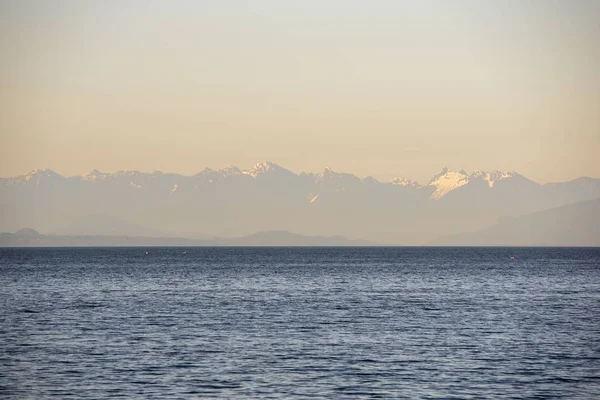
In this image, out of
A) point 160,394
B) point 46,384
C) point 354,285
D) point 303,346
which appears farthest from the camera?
point 354,285

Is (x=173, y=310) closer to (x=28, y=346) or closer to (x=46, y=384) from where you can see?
(x=28, y=346)

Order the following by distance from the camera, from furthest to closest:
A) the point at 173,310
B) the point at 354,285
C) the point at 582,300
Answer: the point at 354,285, the point at 582,300, the point at 173,310

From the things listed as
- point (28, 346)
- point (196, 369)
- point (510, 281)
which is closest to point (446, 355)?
point (196, 369)

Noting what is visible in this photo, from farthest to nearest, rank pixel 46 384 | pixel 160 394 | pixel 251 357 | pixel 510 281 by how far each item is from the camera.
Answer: pixel 510 281, pixel 251 357, pixel 46 384, pixel 160 394

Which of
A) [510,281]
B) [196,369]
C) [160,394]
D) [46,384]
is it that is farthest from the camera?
[510,281]

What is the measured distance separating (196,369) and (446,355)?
14845 mm

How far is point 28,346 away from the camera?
53.2 metres

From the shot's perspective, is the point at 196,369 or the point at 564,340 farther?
the point at 564,340

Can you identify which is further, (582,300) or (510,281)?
(510,281)

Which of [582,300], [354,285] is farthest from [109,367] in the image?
[354,285]

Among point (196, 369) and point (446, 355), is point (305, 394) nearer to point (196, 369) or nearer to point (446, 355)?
point (196, 369)

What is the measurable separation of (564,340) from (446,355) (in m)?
11.0

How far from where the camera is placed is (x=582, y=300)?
8794 cm

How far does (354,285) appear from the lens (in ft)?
374
